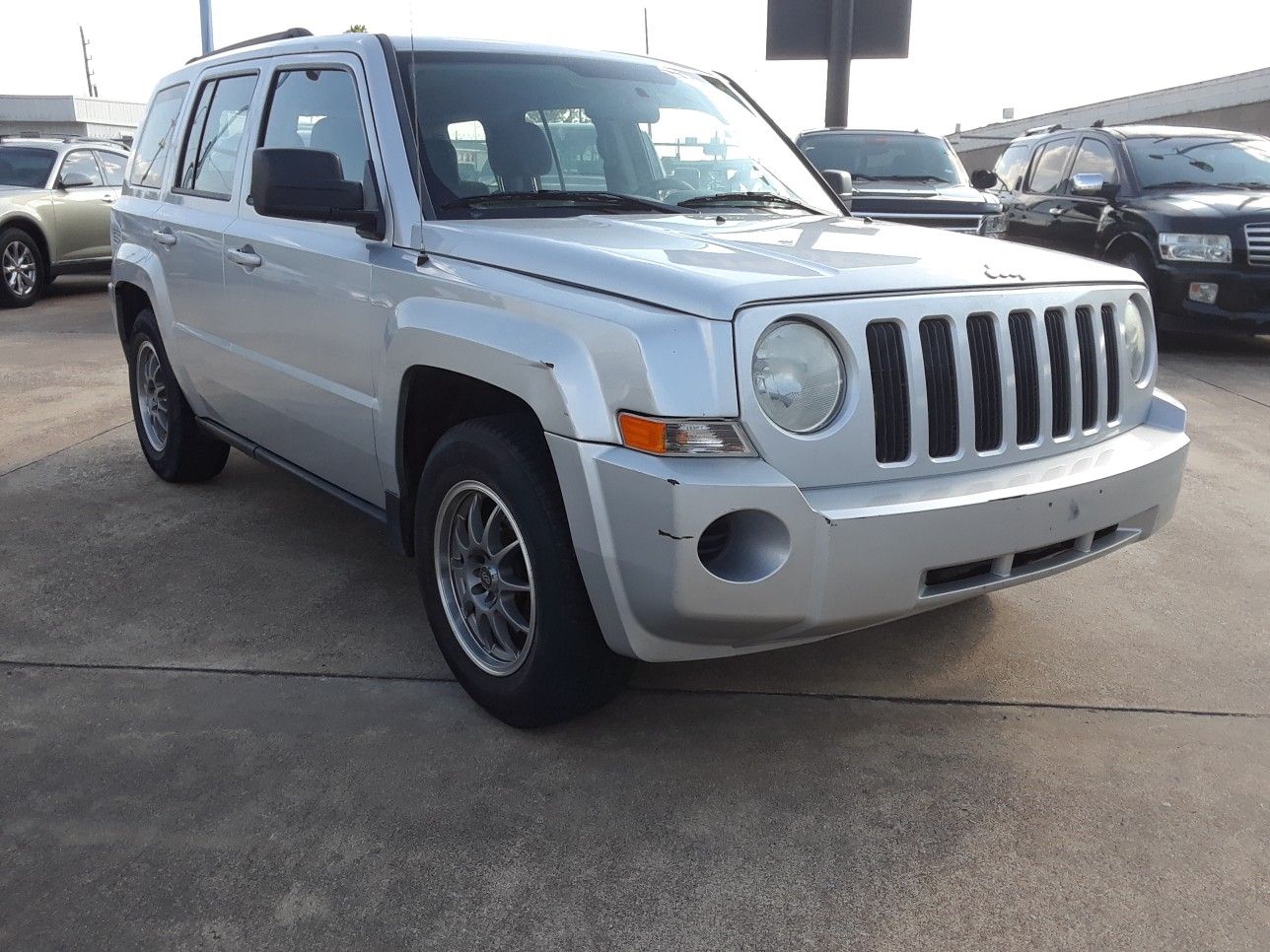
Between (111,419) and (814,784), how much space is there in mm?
5454

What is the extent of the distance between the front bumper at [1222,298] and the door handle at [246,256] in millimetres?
7278

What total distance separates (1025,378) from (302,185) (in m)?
1.95

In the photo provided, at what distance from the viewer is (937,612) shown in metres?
3.95

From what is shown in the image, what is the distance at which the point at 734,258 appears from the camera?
281 cm

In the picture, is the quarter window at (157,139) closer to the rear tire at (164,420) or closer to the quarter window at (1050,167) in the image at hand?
the rear tire at (164,420)

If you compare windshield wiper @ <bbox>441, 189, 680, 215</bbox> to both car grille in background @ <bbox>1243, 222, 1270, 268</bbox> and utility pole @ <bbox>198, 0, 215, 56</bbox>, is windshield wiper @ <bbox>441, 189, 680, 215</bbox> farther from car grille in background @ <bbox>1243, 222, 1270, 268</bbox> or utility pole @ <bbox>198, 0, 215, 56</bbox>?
utility pole @ <bbox>198, 0, 215, 56</bbox>

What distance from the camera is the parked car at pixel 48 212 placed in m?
12.1

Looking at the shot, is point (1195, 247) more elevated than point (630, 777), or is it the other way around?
point (1195, 247)

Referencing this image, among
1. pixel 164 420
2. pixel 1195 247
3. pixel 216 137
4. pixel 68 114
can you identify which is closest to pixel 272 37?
pixel 216 137

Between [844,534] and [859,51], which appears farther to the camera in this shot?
[859,51]

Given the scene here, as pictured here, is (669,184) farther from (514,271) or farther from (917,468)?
(917,468)

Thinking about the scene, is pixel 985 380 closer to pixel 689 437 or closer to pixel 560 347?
pixel 689 437

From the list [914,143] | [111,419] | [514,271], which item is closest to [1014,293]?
[514,271]

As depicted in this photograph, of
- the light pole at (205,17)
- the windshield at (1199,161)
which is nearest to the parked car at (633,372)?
the windshield at (1199,161)
